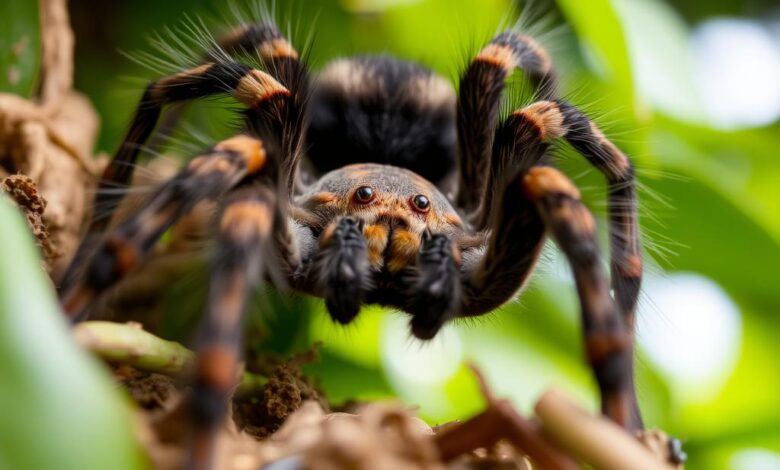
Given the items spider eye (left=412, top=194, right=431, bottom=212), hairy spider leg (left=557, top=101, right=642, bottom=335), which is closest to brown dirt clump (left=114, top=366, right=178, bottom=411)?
spider eye (left=412, top=194, right=431, bottom=212)

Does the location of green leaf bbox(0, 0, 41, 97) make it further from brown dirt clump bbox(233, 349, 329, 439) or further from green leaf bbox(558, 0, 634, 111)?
green leaf bbox(558, 0, 634, 111)

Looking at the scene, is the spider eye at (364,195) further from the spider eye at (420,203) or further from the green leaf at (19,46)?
the green leaf at (19,46)

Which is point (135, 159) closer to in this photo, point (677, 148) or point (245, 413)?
point (245, 413)

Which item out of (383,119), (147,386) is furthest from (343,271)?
(383,119)

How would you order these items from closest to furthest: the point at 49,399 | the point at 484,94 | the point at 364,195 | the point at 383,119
→ the point at 49,399 → the point at 364,195 → the point at 484,94 → the point at 383,119

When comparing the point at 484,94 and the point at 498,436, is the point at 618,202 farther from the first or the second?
the point at 498,436

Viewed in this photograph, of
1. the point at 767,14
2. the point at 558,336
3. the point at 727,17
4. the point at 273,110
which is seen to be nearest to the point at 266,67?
the point at 273,110
